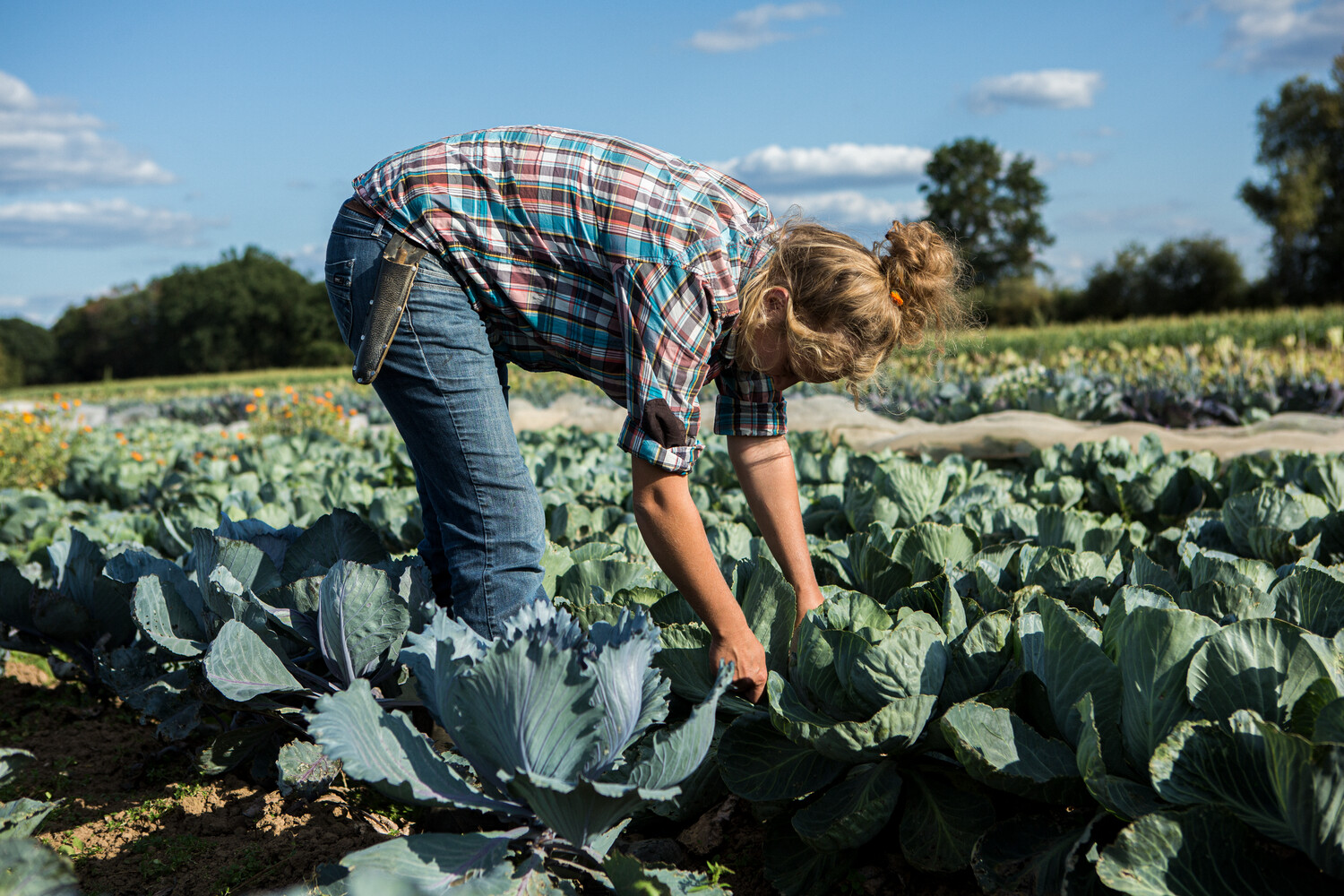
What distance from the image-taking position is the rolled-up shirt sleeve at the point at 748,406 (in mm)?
2086

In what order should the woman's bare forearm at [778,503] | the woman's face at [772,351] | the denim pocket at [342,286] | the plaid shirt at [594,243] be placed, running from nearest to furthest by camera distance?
the plaid shirt at [594,243] < the woman's face at [772,351] < the denim pocket at [342,286] < the woman's bare forearm at [778,503]

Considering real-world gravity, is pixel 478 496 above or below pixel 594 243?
below

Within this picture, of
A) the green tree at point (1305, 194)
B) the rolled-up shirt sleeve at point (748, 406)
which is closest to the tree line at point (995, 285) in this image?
the green tree at point (1305, 194)

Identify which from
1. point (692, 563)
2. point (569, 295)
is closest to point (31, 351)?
point (569, 295)

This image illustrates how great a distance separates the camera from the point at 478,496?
6.20 ft

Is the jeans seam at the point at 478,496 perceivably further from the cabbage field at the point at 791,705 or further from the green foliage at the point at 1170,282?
the green foliage at the point at 1170,282

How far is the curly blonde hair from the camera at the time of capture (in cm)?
176

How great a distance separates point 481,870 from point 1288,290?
148 ft

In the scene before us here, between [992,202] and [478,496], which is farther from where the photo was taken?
[992,202]

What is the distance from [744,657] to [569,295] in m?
0.83

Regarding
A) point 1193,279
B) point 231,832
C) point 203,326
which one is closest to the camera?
point 231,832

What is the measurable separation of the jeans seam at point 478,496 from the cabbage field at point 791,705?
12 centimetres

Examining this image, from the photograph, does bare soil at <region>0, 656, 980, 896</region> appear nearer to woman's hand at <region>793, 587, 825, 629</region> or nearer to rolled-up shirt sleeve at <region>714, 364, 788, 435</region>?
woman's hand at <region>793, 587, 825, 629</region>

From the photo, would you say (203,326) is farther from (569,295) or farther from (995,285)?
(569,295)
